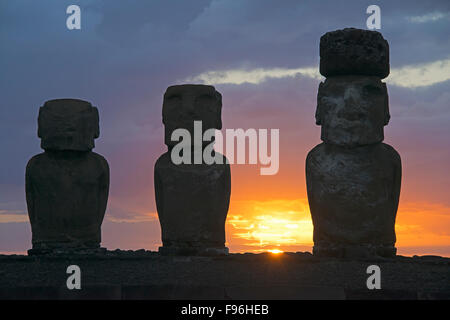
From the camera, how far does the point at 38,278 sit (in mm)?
13016

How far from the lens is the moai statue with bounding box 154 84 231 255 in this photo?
15.6 meters

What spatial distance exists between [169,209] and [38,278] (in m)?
3.26

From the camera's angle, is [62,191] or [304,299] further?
[62,191]

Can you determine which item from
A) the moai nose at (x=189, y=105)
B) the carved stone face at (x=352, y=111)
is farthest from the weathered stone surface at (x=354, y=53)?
the moai nose at (x=189, y=105)

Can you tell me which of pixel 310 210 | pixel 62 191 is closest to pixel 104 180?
pixel 62 191

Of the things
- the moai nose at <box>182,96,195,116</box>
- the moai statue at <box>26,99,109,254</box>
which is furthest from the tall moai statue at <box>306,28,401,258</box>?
the moai statue at <box>26,99,109,254</box>

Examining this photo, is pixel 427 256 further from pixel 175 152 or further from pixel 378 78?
pixel 175 152

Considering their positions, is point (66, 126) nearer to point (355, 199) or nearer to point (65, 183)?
point (65, 183)

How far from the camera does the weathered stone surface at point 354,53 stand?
50.6 feet

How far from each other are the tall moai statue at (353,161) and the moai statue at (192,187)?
1555 mm

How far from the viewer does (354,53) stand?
15398mm

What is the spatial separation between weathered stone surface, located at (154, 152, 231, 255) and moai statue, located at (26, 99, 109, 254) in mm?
1715

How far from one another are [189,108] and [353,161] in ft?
9.47

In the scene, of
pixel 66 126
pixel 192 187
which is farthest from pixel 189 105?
pixel 66 126
